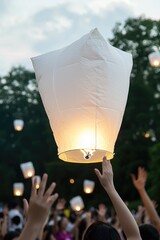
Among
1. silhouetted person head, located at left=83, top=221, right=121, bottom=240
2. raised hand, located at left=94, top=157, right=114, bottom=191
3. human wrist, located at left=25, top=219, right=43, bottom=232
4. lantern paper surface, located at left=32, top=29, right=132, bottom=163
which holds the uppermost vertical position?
lantern paper surface, located at left=32, top=29, right=132, bottom=163

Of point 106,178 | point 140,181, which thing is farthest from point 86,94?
point 140,181

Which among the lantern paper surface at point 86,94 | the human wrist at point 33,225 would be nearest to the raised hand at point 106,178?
the lantern paper surface at point 86,94

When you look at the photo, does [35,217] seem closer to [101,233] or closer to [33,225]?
[33,225]

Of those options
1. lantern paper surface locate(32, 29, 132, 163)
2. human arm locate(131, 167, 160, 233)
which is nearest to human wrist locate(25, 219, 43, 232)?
lantern paper surface locate(32, 29, 132, 163)

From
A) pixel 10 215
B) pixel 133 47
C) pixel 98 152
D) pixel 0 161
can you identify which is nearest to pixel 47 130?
pixel 0 161

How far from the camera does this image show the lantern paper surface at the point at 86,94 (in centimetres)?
399

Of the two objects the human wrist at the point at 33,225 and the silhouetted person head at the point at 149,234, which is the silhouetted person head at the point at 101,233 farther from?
the silhouetted person head at the point at 149,234

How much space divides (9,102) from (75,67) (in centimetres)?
4822

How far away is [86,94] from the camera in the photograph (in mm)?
4004

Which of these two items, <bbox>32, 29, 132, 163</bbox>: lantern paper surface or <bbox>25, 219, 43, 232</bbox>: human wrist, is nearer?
<bbox>25, 219, 43, 232</bbox>: human wrist

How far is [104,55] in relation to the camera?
13.3 ft

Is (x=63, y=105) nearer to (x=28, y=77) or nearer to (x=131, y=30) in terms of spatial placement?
(x=131, y=30)

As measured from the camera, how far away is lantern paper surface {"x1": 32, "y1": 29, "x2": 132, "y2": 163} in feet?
13.1

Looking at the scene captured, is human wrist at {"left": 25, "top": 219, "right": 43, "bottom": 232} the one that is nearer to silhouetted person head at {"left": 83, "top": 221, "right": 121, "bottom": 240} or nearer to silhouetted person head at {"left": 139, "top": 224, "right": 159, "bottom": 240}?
silhouetted person head at {"left": 83, "top": 221, "right": 121, "bottom": 240}
